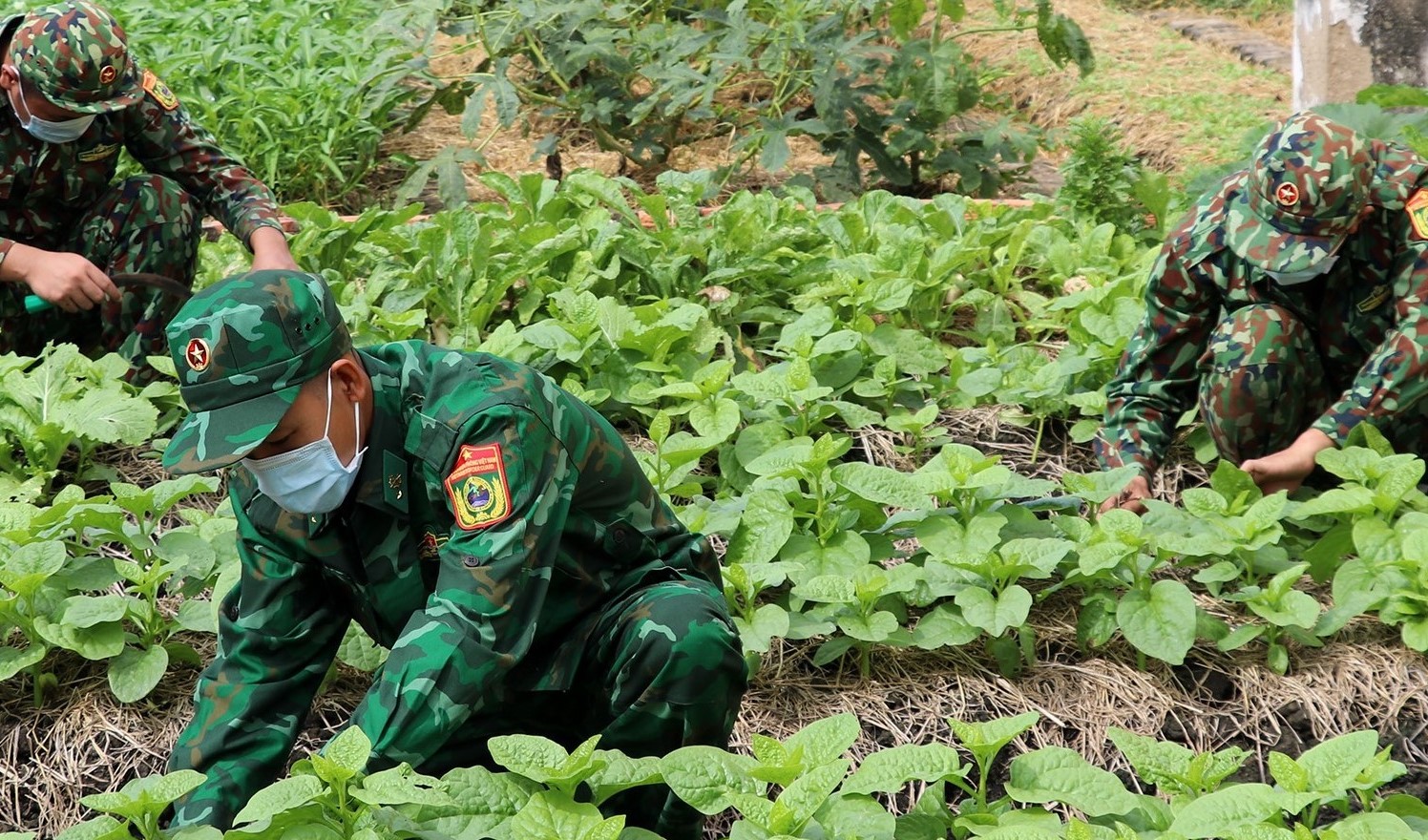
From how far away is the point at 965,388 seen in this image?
3936 mm

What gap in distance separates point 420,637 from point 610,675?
1.38 feet

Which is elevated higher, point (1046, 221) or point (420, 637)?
point (420, 637)

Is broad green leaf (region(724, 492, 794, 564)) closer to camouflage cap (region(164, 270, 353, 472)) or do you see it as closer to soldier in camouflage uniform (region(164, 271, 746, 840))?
soldier in camouflage uniform (region(164, 271, 746, 840))

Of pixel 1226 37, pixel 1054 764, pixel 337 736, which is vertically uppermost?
pixel 337 736

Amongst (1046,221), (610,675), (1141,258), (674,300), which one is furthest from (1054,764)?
(1046,221)

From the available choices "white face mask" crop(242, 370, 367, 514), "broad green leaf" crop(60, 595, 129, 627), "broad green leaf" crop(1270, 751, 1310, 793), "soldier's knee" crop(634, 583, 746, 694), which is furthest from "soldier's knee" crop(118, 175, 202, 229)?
"broad green leaf" crop(1270, 751, 1310, 793)

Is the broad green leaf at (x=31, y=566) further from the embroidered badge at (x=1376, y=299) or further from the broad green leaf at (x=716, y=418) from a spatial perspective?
the embroidered badge at (x=1376, y=299)

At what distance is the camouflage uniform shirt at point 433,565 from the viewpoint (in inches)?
90.0

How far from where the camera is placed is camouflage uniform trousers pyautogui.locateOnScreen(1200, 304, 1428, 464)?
139 inches

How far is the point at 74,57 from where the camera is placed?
3.77 meters

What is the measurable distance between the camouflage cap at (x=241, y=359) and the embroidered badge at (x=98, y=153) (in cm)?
214

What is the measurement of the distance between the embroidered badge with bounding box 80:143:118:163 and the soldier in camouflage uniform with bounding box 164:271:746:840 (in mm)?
1989

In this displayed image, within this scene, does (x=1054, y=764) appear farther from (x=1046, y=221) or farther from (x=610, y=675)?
(x=1046, y=221)

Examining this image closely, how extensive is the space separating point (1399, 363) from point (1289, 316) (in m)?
0.27
